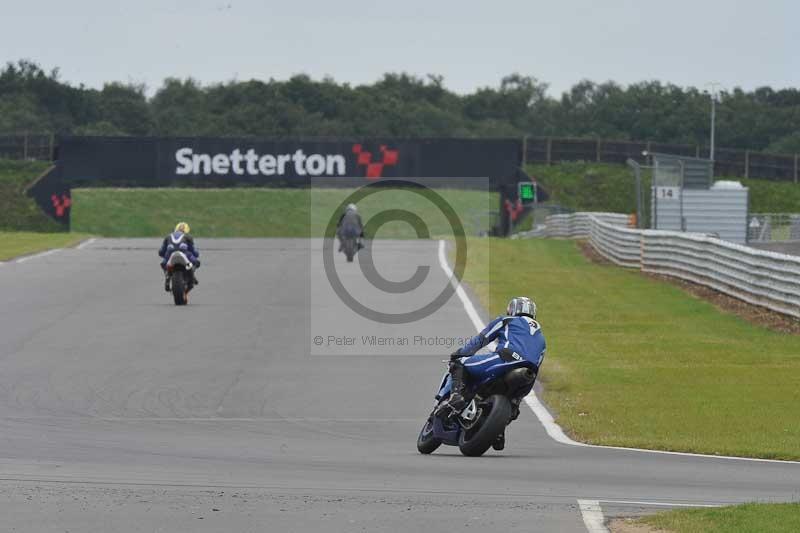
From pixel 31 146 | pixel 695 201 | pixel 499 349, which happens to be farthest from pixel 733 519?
pixel 31 146

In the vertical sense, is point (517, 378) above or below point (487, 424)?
above

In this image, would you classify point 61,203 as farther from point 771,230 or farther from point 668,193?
point 771,230

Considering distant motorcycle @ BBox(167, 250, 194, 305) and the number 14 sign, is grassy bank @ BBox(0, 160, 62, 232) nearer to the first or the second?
the number 14 sign

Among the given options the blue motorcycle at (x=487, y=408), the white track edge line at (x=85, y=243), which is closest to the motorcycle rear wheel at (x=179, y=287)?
the blue motorcycle at (x=487, y=408)

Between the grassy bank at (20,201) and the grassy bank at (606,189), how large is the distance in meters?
25.4

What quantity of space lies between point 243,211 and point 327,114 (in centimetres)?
5399

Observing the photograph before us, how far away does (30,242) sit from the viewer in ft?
164

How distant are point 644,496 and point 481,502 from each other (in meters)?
1.26

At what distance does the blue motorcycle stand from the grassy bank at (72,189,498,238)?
203 feet

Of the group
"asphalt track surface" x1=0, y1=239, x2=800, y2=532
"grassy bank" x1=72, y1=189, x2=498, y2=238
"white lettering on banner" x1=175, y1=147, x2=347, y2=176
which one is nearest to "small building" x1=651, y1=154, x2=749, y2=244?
"white lettering on banner" x1=175, y1=147, x2=347, y2=176

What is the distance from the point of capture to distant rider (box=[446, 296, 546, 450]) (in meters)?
13.0

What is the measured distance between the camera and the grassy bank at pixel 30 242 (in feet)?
147

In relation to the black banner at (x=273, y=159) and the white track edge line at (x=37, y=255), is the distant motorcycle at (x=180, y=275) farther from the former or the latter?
the black banner at (x=273, y=159)

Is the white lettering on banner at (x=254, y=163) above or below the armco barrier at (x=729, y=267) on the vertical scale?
above
